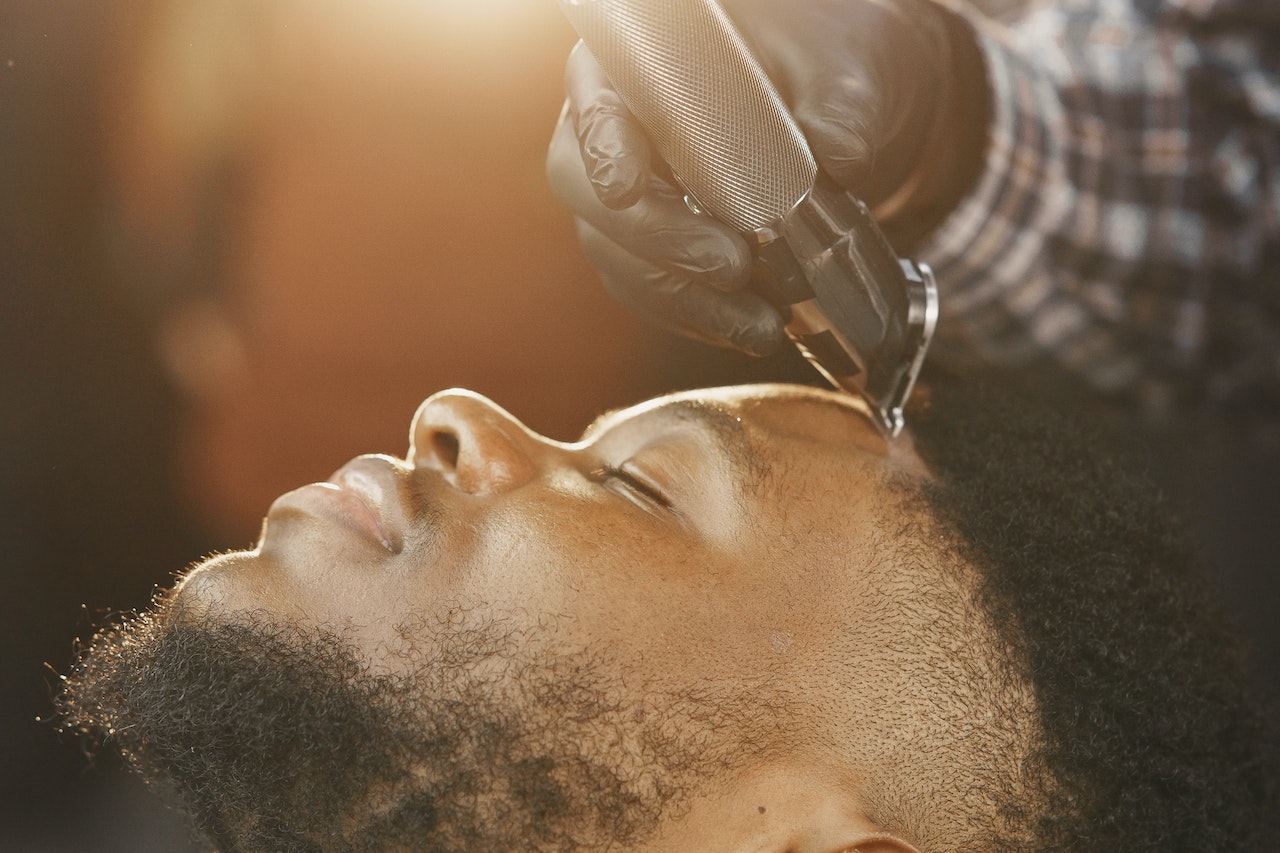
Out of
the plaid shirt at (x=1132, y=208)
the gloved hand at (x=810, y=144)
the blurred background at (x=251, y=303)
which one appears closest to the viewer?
the gloved hand at (x=810, y=144)

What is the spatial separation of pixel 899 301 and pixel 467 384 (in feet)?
3.67

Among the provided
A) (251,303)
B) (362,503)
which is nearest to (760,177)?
(362,503)

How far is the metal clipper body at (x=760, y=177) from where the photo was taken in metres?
0.86

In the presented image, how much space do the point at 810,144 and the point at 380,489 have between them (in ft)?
1.82

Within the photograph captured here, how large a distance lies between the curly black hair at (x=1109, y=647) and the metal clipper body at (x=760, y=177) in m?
0.23

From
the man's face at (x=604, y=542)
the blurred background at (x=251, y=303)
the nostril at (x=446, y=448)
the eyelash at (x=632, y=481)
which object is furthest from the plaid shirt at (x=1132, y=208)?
the nostril at (x=446, y=448)

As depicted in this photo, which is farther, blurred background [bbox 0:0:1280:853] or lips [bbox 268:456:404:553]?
blurred background [bbox 0:0:1280:853]

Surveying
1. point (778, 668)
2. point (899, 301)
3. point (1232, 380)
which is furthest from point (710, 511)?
point (1232, 380)

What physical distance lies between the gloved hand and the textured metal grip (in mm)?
52

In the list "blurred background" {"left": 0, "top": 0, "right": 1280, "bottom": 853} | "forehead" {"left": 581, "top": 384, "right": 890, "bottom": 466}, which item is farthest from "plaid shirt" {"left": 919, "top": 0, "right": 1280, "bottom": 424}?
"forehead" {"left": 581, "top": 384, "right": 890, "bottom": 466}

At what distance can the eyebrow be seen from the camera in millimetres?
1002

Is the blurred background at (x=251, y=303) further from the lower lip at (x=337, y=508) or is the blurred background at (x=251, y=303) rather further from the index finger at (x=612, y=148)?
the lower lip at (x=337, y=508)

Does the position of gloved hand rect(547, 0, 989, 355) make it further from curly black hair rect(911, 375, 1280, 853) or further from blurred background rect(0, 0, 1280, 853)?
blurred background rect(0, 0, 1280, 853)

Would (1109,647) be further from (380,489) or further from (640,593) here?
(380,489)
